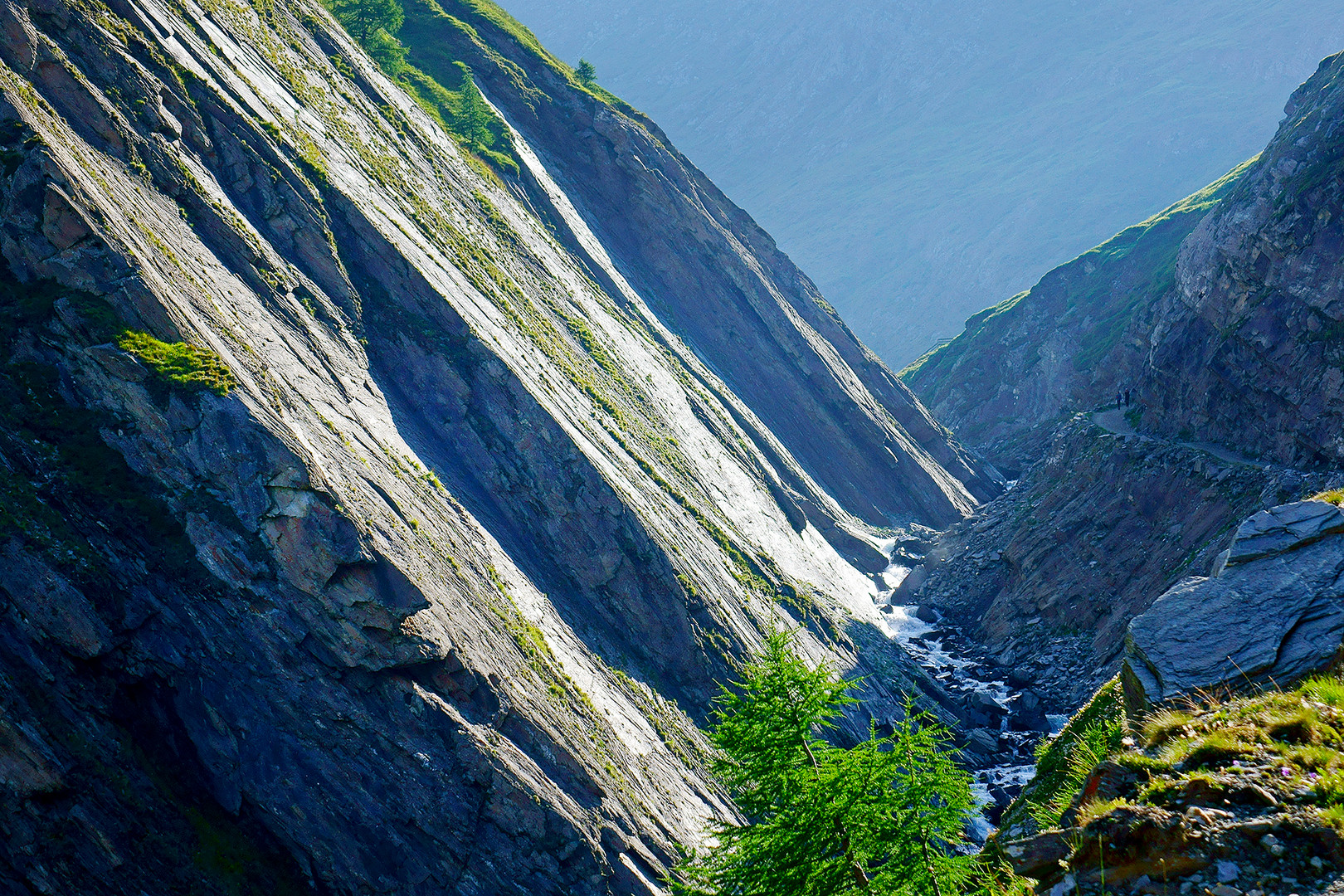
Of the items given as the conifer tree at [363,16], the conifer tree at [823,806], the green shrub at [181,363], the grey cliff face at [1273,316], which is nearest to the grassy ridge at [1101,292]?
the grey cliff face at [1273,316]

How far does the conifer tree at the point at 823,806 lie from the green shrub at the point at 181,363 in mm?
15759

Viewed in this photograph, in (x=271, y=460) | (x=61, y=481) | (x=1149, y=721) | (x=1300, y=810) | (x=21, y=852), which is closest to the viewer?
(x=1300, y=810)

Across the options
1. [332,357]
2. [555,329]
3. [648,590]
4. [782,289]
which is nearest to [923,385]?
[782,289]

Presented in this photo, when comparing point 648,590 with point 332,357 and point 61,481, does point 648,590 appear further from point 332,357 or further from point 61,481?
point 61,481

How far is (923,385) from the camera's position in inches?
5032

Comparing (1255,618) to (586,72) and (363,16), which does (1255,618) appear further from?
(586,72)

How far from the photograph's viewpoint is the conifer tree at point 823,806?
40.1 feet

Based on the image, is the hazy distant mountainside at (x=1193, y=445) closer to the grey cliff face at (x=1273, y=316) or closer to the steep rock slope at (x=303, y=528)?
the grey cliff face at (x=1273, y=316)

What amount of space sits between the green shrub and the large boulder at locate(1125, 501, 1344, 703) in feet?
70.2

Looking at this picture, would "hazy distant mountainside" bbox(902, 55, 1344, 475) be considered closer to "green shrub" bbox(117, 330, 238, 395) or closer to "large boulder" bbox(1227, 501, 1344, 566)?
"large boulder" bbox(1227, 501, 1344, 566)

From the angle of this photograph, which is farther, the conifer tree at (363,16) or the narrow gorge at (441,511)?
the conifer tree at (363,16)

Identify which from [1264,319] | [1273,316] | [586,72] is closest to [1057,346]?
[1264,319]

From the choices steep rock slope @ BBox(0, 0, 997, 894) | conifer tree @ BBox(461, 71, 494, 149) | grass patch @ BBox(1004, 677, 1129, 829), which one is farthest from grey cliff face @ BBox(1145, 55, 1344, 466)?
conifer tree @ BBox(461, 71, 494, 149)

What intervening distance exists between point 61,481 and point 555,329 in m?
28.3
